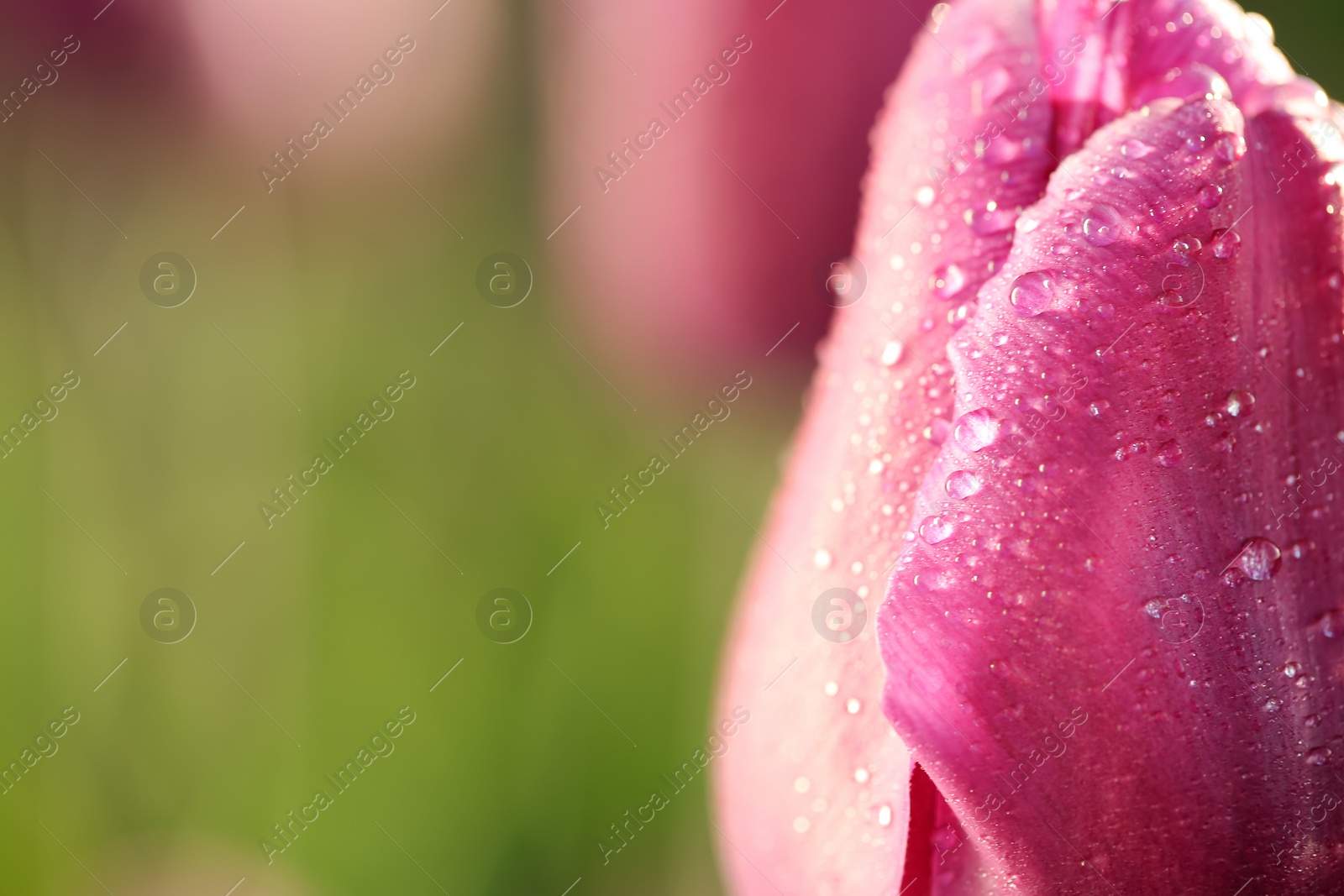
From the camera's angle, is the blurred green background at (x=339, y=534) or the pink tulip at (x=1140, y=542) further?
the blurred green background at (x=339, y=534)

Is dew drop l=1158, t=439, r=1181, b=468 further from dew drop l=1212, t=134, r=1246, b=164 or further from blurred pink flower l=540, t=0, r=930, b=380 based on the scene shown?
blurred pink flower l=540, t=0, r=930, b=380

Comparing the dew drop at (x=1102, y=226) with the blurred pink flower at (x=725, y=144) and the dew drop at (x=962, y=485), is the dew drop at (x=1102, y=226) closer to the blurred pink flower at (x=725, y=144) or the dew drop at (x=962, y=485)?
the dew drop at (x=962, y=485)

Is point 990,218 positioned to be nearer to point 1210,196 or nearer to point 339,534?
point 1210,196

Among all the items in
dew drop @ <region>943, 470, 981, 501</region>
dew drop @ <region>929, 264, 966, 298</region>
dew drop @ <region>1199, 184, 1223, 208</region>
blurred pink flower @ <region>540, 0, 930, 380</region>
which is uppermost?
blurred pink flower @ <region>540, 0, 930, 380</region>

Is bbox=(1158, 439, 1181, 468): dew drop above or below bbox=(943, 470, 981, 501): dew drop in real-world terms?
below

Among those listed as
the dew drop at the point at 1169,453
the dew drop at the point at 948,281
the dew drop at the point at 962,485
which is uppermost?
the dew drop at the point at 948,281

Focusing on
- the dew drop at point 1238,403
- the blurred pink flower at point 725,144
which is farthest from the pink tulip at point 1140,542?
the blurred pink flower at point 725,144

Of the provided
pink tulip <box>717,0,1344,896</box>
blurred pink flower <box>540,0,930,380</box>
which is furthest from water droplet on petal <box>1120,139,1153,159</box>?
blurred pink flower <box>540,0,930,380</box>
